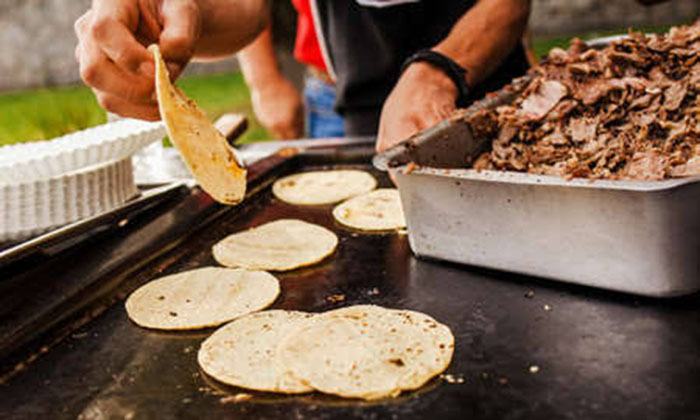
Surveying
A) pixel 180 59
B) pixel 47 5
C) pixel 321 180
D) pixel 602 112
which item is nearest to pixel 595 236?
pixel 602 112

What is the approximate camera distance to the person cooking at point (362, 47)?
167cm

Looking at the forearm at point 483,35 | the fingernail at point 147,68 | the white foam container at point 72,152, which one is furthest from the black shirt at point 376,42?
the fingernail at point 147,68

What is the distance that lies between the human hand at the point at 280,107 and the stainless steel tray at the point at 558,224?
7.75 ft

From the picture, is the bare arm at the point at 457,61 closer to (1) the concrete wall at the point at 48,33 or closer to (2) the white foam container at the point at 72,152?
(2) the white foam container at the point at 72,152

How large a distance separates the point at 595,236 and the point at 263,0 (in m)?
1.72

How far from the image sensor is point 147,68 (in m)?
1.70

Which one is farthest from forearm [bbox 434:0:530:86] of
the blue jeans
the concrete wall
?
the concrete wall

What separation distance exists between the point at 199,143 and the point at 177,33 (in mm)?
332

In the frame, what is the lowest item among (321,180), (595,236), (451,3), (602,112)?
(321,180)

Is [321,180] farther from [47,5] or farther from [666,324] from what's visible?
[47,5]

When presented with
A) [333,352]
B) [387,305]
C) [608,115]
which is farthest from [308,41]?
[333,352]

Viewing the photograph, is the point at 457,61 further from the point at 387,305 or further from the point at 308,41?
the point at 387,305

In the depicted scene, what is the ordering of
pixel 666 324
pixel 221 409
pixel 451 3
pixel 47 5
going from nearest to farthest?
pixel 221 409, pixel 666 324, pixel 451 3, pixel 47 5

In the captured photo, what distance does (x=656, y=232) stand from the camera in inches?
50.6
